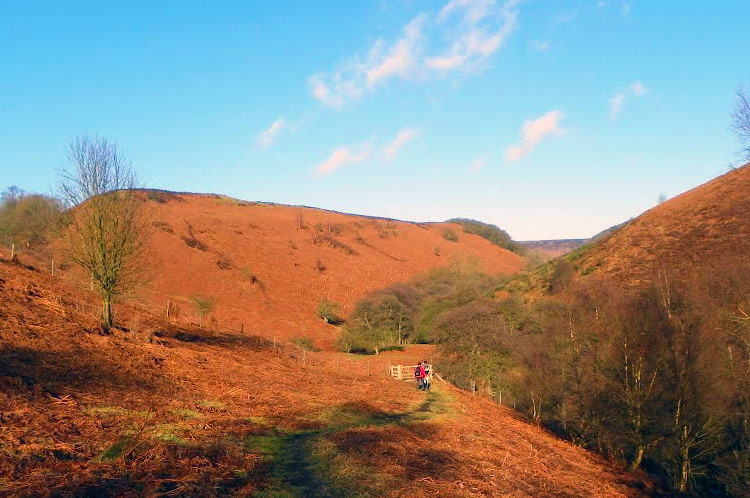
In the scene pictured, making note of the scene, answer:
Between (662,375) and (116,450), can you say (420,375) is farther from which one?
(116,450)

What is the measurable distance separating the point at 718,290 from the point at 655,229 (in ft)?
107

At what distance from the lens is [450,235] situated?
13750 centimetres

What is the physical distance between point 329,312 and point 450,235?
76147mm

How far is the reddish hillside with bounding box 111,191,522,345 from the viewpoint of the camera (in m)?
62.0

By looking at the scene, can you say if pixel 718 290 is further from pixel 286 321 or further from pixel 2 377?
pixel 286 321

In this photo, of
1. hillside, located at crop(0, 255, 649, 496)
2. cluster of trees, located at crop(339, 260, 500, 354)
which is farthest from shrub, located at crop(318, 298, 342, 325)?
hillside, located at crop(0, 255, 649, 496)

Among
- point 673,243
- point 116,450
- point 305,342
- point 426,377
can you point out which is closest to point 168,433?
point 116,450

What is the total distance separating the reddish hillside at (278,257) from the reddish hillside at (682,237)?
32188 millimetres

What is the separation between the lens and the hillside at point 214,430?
776cm

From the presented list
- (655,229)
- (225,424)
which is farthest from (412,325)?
(225,424)

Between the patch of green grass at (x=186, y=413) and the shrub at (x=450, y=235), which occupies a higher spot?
the shrub at (x=450, y=235)

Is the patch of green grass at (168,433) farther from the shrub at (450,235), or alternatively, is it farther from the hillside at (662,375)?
the shrub at (450,235)

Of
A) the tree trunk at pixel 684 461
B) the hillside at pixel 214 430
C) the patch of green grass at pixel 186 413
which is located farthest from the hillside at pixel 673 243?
the patch of green grass at pixel 186 413

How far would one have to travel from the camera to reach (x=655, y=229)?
5734 cm
